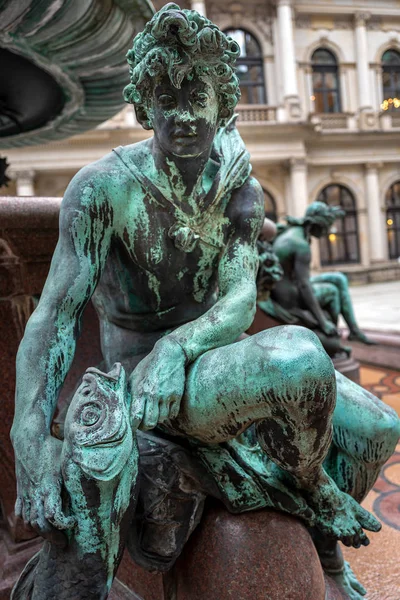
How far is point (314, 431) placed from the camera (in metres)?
0.84

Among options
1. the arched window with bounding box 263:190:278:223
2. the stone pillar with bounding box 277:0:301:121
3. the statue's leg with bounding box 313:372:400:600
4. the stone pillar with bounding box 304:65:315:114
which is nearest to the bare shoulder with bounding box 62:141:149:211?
the statue's leg with bounding box 313:372:400:600

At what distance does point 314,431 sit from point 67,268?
1.94ft

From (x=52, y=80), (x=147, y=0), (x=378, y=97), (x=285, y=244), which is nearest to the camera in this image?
(x=147, y=0)

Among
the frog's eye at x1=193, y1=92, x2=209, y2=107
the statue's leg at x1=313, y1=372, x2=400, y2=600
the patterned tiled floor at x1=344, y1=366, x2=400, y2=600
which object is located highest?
the frog's eye at x1=193, y1=92, x2=209, y2=107

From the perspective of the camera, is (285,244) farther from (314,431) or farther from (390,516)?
(314,431)

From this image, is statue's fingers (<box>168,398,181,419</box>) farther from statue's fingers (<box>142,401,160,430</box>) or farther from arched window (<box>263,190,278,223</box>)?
arched window (<box>263,190,278,223</box>)

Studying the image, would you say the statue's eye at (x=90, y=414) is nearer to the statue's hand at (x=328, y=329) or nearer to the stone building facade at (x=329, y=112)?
the statue's hand at (x=328, y=329)

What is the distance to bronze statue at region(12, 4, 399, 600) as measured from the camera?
0.82 meters

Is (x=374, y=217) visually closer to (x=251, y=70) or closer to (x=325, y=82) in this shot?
(x=325, y=82)

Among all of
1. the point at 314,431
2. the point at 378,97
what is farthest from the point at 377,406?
the point at 378,97

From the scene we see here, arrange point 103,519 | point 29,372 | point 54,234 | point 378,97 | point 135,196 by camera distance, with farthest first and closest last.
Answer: point 378,97
point 54,234
point 135,196
point 29,372
point 103,519

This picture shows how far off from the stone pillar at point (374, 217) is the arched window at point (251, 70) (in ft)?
15.3

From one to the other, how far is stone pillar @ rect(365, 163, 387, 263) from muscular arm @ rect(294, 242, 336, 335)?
14.5 metres

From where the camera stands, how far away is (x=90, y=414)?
789 mm
